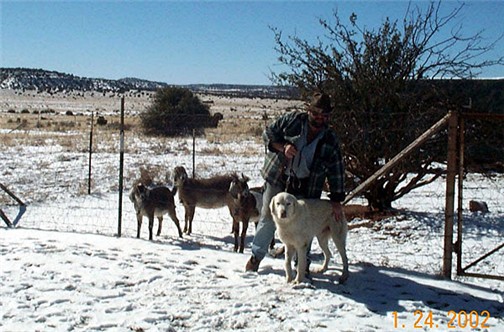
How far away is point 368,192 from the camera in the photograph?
37.0ft

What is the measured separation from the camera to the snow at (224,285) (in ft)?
16.2

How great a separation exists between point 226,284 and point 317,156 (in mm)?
1765

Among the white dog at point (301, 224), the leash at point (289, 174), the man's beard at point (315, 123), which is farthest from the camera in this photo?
the leash at point (289, 174)

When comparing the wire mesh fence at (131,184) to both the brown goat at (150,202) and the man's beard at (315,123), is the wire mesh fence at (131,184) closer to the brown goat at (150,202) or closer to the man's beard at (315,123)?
the brown goat at (150,202)

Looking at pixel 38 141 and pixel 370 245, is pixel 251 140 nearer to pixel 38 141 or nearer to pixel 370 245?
pixel 38 141

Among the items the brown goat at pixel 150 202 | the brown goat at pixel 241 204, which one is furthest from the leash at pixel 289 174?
the brown goat at pixel 150 202

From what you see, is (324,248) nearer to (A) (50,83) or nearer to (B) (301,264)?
(B) (301,264)

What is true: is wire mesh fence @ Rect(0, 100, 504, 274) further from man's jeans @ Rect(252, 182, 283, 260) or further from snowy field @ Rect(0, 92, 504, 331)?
man's jeans @ Rect(252, 182, 283, 260)

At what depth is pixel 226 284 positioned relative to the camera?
19.5 ft

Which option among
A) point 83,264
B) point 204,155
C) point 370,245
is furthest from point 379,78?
point 204,155

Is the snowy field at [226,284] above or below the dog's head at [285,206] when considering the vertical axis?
below

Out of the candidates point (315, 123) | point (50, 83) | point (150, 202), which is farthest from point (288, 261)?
point (50, 83)

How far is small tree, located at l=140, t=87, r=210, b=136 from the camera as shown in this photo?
2839cm

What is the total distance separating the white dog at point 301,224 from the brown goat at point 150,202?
4.00 meters
